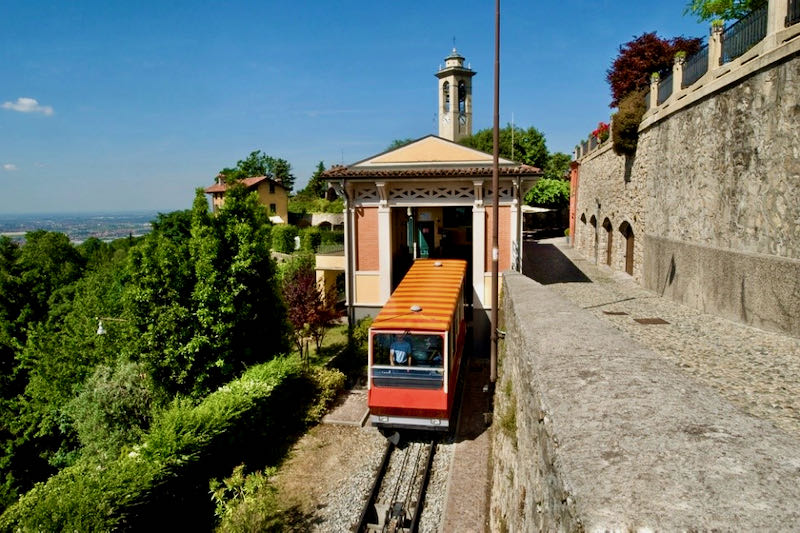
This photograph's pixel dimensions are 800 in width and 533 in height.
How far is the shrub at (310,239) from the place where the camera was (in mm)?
33344

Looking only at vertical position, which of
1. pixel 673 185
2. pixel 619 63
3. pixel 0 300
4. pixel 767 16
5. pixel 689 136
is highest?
pixel 619 63

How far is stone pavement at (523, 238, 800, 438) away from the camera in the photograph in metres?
5.21

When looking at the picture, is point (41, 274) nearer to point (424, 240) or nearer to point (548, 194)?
point (424, 240)

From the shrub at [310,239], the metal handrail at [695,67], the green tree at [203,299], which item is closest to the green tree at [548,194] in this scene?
the shrub at [310,239]

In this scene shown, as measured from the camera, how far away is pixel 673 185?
12875 millimetres

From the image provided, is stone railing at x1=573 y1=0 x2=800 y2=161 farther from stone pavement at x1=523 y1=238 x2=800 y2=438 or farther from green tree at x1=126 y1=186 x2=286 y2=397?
green tree at x1=126 y1=186 x2=286 y2=397

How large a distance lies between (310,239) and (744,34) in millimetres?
27299

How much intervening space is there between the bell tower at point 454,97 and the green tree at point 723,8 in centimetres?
3007

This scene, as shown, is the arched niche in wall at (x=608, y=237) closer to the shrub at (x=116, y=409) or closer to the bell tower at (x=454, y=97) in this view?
the shrub at (x=116, y=409)

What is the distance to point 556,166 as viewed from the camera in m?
46.7

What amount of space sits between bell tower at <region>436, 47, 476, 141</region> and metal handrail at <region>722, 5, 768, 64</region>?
125ft

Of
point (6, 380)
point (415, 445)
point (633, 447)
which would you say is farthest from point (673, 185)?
point (6, 380)

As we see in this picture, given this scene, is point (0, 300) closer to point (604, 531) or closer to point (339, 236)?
point (339, 236)

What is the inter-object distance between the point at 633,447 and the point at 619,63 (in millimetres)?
20870
